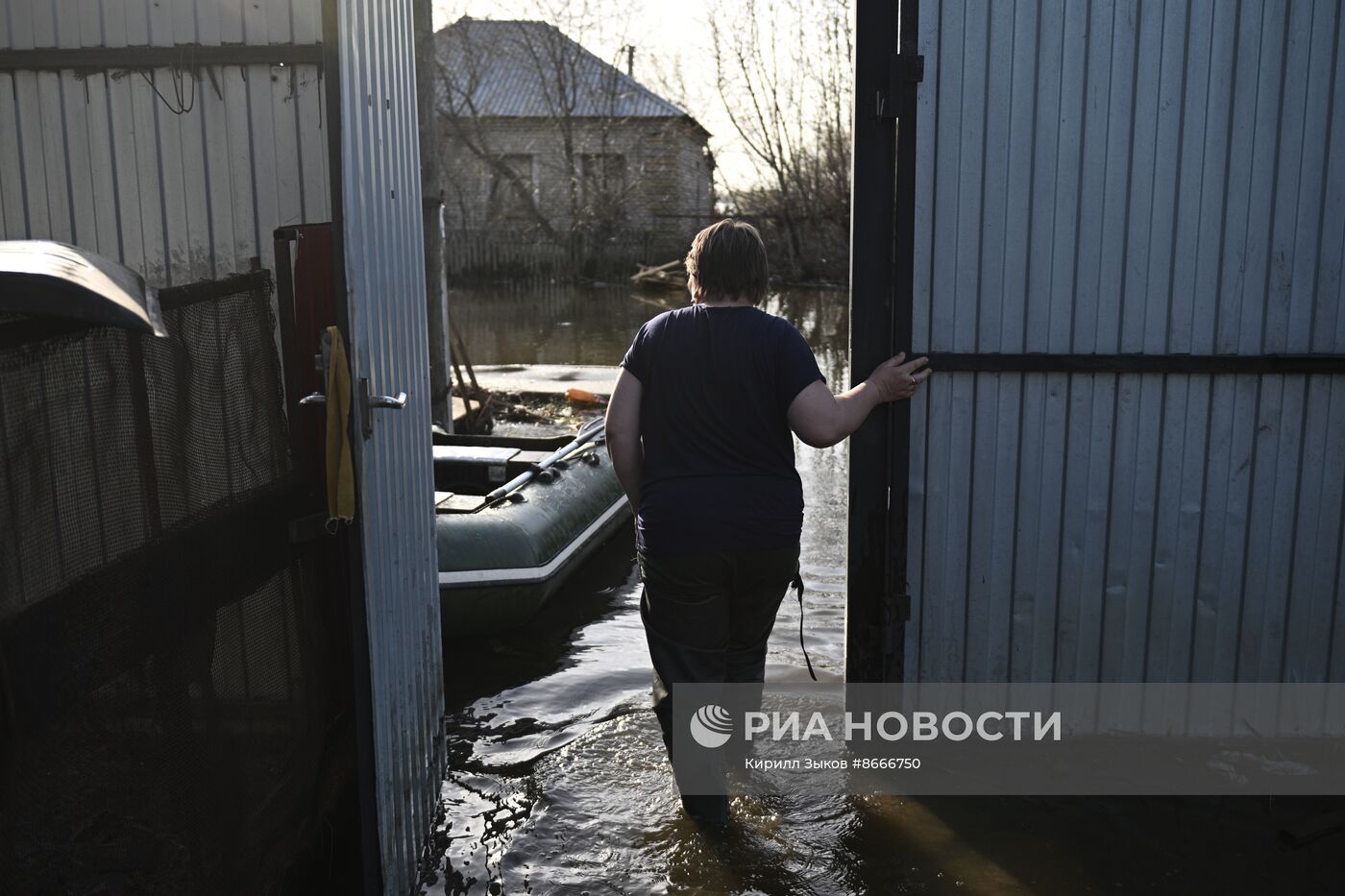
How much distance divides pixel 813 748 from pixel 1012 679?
747 millimetres

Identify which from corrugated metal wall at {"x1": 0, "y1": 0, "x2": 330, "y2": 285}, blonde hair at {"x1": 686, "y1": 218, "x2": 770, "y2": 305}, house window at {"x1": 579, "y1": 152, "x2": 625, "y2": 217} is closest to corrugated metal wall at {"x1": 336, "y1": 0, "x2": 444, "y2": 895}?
corrugated metal wall at {"x1": 0, "y1": 0, "x2": 330, "y2": 285}

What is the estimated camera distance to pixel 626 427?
3.70 m

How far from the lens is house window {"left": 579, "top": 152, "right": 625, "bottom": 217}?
109 feet

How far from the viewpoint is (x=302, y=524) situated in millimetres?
3193

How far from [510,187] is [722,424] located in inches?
1323

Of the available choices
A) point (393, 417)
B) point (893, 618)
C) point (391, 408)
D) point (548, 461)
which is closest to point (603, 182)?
point (548, 461)

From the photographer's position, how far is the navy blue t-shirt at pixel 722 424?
3.57 m

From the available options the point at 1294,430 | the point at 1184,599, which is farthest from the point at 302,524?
the point at 1294,430

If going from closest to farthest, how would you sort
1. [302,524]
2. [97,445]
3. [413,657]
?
[97,445]
[302,524]
[413,657]

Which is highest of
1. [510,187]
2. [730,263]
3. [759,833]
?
[510,187]

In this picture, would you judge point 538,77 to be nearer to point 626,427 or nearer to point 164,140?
point 164,140

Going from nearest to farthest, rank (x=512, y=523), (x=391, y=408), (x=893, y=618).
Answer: (x=391, y=408), (x=893, y=618), (x=512, y=523)

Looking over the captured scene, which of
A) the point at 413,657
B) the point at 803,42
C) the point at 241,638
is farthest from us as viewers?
the point at 803,42

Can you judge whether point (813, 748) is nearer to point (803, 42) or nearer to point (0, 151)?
point (0, 151)
